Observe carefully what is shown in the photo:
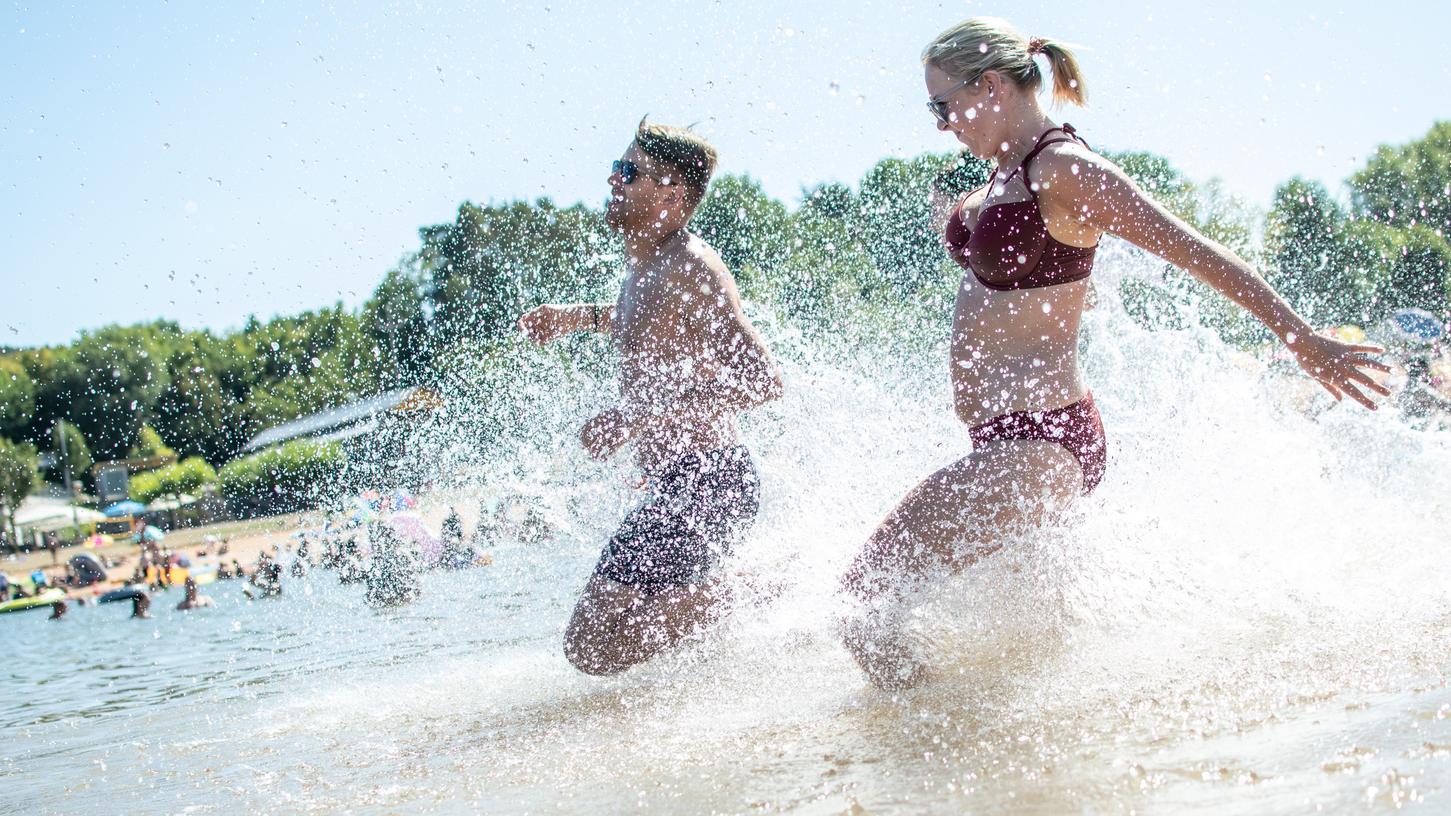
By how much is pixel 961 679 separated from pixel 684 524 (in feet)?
3.57

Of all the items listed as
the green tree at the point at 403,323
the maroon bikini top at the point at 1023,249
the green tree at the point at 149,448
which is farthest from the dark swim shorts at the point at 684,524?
the green tree at the point at 149,448

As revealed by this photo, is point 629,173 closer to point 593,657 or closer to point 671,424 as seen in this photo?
point 671,424

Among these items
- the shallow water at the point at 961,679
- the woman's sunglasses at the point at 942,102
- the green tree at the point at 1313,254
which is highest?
the green tree at the point at 1313,254

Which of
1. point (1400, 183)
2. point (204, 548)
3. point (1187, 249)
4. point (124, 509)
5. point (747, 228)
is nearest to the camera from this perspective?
point (1187, 249)

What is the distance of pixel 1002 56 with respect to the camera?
3152 mm

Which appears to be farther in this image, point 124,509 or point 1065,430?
point 124,509

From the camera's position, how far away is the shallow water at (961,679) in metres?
2.29

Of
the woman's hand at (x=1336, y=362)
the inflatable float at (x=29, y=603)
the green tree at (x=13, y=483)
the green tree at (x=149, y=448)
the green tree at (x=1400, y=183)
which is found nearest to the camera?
the woman's hand at (x=1336, y=362)

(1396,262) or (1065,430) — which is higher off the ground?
(1396,262)

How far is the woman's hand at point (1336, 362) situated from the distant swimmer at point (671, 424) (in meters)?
1.55

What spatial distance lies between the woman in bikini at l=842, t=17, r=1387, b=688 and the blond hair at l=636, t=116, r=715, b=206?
998 mm

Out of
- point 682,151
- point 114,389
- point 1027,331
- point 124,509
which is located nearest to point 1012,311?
point 1027,331

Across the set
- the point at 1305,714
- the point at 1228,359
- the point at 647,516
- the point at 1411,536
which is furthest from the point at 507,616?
the point at 1305,714

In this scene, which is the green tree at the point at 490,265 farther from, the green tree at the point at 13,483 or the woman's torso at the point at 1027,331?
the woman's torso at the point at 1027,331
